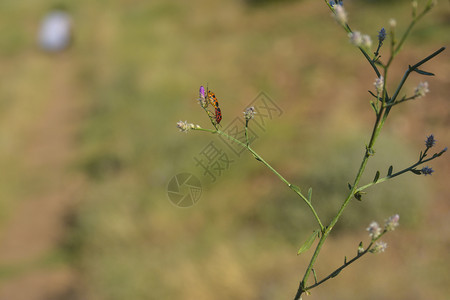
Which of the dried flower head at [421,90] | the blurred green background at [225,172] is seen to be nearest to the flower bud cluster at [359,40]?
the dried flower head at [421,90]

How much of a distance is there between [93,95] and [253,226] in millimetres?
8537

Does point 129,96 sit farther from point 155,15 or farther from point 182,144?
point 155,15

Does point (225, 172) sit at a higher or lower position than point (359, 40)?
higher

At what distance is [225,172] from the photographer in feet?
32.0

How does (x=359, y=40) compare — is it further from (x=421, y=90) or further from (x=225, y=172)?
(x=225, y=172)

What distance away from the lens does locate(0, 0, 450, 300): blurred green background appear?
7.03 metres

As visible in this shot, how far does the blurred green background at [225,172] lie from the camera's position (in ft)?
23.1

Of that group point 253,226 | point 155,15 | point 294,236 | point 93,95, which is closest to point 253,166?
point 253,226

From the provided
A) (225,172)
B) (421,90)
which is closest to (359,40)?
(421,90)

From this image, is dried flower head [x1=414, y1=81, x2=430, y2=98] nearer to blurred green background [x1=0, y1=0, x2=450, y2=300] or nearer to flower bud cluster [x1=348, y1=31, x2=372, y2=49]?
flower bud cluster [x1=348, y1=31, x2=372, y2=49]

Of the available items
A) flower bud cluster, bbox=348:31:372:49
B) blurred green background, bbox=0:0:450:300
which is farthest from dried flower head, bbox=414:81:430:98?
blurred green background, bbox=0:0:450:300

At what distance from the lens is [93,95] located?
15.4 m

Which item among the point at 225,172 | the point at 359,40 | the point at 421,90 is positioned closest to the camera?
the point at 359,40

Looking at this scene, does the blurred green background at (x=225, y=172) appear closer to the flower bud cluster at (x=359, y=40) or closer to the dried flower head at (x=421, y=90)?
the dried flower head at (x=421, y=90)
